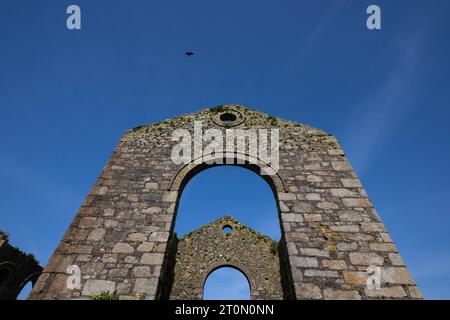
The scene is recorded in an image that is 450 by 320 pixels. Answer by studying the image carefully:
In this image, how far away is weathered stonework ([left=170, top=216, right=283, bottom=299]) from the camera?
12634 millimetres

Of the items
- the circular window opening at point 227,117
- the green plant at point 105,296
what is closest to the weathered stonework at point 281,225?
the green plant at point 105,296

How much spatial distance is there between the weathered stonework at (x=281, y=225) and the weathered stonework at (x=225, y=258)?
782 cm

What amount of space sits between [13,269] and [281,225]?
11.6m

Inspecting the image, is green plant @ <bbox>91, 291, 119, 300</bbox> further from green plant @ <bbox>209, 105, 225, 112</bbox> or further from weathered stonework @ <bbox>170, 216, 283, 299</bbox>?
weathered stonework @ <bbox>170, 216, 283, 299</bbox>

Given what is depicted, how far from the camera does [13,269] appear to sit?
10.6 metres

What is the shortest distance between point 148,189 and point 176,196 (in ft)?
2.40

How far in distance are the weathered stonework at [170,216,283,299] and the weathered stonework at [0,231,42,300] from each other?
254 inches

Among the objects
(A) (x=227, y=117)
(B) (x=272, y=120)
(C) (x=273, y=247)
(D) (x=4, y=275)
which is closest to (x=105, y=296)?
(A) (x=227, y=117)

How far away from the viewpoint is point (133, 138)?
7508mm

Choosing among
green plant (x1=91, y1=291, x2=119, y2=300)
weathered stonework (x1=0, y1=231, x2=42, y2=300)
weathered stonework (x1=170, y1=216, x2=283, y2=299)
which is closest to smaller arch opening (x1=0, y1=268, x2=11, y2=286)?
weathered stonework (x1=0, y1=231, x2=42, y2=300)

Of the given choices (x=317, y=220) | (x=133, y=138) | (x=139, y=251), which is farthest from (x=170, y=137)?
(x=317, y=220)

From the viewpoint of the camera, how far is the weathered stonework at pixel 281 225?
4520mm

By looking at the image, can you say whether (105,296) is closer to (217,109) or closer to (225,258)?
(217,109)
